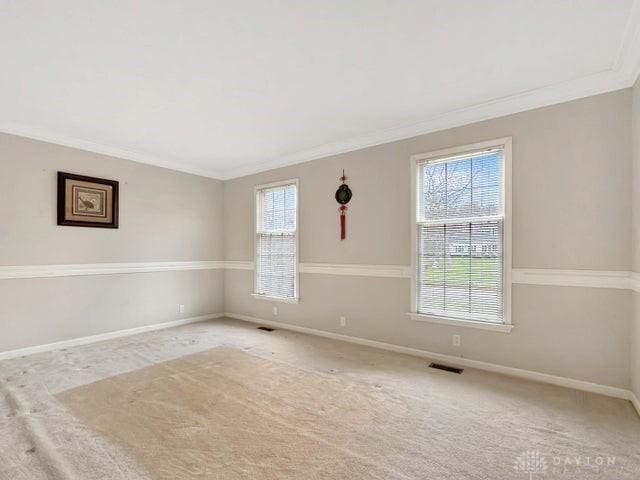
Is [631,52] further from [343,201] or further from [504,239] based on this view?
[343,201]

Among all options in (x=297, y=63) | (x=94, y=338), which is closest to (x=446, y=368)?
(x=297, y=63)

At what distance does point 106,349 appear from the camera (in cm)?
393

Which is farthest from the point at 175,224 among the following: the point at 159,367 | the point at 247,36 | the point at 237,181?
the point at 247,36

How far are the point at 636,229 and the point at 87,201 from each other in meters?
5.75

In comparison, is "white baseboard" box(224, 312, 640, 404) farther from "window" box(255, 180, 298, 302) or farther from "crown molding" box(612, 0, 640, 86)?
"crown molding" box(612, 0, 640, 86)

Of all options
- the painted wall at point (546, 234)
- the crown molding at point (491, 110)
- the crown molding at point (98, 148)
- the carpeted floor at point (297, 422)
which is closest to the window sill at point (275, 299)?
the painted wall at point (546, 234)

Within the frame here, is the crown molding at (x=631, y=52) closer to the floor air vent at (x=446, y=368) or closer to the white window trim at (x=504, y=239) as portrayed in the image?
the white window trim at (x=504, y=239)

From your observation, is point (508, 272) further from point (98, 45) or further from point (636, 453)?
point (98, 45)

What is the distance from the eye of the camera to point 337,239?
4402 millimetres

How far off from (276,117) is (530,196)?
2.66m

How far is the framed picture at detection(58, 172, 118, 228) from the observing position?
403 cm
